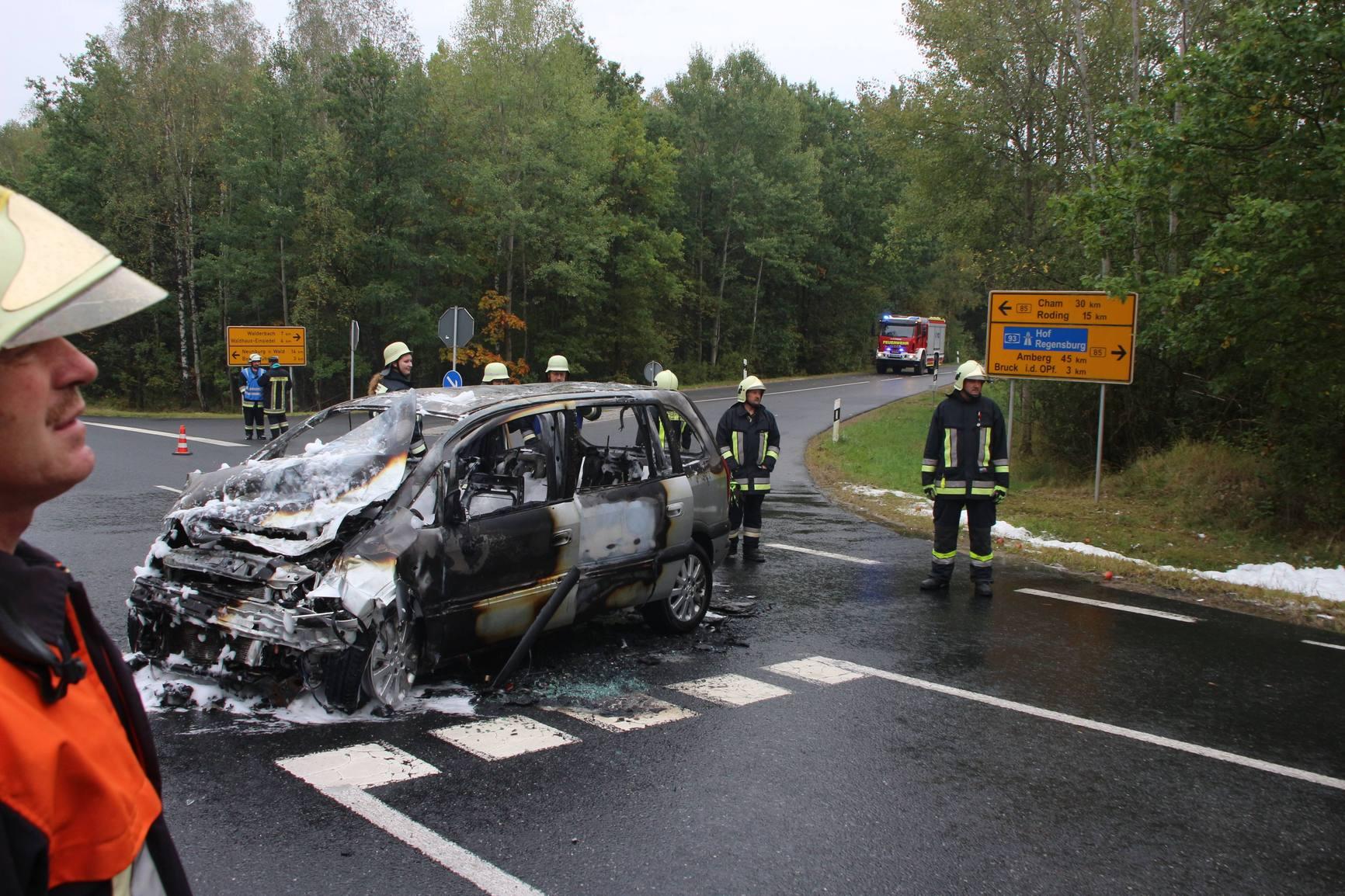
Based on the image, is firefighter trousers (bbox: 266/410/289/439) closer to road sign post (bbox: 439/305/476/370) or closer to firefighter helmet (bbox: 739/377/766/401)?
road sign post (bbox: 439/305/476/370)

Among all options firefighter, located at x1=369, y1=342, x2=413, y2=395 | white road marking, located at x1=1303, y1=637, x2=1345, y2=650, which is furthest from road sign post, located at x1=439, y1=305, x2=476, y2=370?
white road marking, located at x1=1303, y1=637, x2=1345, y2=650

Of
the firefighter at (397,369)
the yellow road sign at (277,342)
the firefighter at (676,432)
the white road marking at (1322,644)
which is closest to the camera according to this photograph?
the firefighter at (676,432)

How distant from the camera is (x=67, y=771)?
1.24 meters

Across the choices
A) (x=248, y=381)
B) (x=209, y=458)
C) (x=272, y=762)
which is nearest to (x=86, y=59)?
(x=248, y=381)

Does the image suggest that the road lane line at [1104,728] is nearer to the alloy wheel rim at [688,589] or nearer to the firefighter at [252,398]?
the alloy wheel rim at [688,589]

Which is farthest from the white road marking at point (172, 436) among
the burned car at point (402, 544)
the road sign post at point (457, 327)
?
the burned car at point (402, 544)

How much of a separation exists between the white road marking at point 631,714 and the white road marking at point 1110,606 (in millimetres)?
5098

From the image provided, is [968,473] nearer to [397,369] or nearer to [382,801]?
[397,369]

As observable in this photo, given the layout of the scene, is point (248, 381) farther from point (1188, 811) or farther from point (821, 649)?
point (1188, 811)

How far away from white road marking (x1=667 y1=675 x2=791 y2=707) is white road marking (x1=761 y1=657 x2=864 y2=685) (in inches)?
11.5

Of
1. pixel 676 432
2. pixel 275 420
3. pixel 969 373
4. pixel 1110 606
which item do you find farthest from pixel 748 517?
pixel 275 420

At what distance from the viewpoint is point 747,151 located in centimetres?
5459

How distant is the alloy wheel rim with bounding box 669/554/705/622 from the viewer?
25.5 ft

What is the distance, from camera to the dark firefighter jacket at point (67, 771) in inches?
46.3
